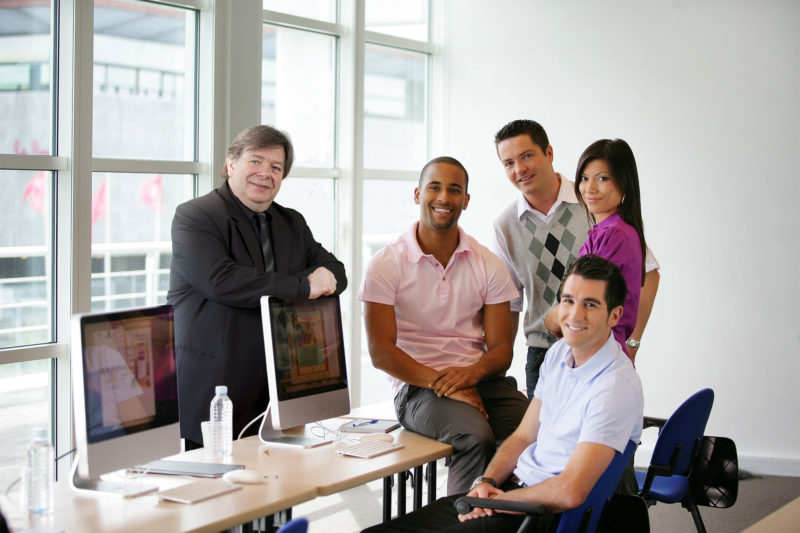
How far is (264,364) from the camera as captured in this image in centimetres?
319

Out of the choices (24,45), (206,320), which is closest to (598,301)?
(206,320)

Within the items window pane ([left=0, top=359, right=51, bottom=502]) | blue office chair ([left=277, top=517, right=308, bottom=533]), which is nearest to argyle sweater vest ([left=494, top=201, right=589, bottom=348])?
blue office chair ([left=277, top=517, right=308, bottom=533])

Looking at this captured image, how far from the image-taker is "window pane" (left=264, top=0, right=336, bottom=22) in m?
5.16

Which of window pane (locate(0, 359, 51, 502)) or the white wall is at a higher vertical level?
the white wall

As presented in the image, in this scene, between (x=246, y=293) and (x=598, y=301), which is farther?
(x=246, y=293)

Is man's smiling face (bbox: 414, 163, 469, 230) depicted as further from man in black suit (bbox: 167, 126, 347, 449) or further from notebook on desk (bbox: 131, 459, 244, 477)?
notebook on desk (bbox: 131, 459, 244, 477)

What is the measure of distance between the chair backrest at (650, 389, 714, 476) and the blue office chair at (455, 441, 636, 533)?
2.18ft

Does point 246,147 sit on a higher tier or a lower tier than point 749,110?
lower

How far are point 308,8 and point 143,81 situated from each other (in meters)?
1.35

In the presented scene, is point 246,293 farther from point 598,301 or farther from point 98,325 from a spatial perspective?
point 598,301

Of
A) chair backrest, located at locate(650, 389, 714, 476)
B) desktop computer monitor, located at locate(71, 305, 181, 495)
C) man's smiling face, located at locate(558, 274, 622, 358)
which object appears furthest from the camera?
chair backrest, located at locate(650, 389, 714, 476)

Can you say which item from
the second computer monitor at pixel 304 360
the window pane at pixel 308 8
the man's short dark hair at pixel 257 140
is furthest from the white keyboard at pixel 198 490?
the window pane at pixel 308 8

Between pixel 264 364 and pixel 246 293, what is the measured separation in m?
0.33

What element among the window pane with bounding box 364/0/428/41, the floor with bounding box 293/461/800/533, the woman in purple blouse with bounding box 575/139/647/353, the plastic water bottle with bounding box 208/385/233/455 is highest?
the window pane with bounding box 364/0/428/41
